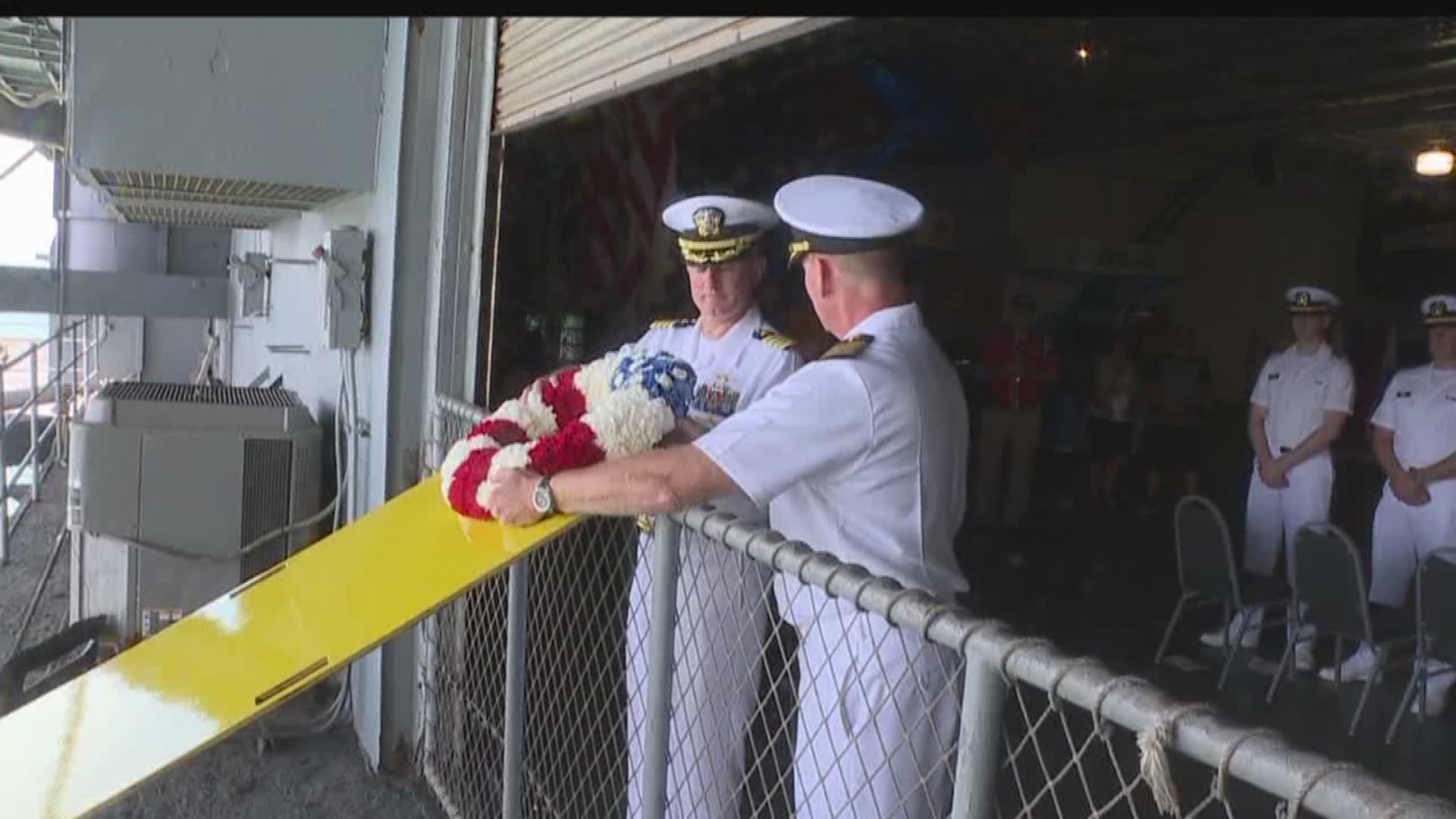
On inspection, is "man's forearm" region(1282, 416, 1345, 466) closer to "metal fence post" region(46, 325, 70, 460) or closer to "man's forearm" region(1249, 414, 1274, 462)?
"man's forearm" region(1249, 414, 1274, 462)

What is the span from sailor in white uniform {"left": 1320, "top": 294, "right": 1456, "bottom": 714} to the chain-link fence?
236 centimetres

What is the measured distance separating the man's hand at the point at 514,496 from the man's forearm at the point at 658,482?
177 mm

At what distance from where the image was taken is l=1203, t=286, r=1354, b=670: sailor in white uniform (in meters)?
6.77

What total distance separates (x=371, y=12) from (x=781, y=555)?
3365mm

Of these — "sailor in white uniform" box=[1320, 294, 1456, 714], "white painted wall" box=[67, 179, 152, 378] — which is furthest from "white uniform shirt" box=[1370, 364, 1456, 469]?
"white painted wall" box=[67, 179, 152, 378]

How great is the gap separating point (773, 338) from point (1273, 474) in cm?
505

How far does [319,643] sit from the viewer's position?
236cm

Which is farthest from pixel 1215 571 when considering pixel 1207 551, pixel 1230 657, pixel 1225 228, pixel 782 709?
pixel 1225 228

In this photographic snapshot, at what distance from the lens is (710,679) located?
283 cm

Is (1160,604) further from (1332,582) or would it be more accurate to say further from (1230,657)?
(1332,582)

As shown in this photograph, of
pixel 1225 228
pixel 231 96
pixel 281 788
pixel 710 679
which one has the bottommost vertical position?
pixel 281 788

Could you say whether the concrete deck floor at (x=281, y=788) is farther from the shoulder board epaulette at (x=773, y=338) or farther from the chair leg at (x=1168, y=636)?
the chair leg at (x=1168, y=636)

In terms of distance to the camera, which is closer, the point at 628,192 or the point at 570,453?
the point at 570,453

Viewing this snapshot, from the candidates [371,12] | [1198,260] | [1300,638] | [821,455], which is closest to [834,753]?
[821,455]
